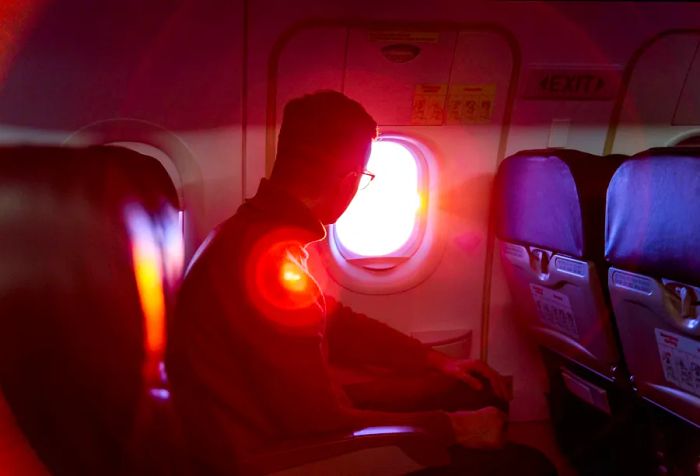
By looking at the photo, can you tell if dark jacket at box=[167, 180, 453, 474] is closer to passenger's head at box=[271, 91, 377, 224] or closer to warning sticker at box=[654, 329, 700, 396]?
passenger's head at box=[271, 91, 377, 224]

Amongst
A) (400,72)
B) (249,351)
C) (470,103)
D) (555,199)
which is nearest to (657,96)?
(470,103)

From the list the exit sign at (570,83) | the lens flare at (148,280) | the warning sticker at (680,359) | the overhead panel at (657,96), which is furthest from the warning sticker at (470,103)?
the lens flare at (148,280)

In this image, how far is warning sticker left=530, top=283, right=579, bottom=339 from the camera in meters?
2.76

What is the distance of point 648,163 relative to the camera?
6.59ft

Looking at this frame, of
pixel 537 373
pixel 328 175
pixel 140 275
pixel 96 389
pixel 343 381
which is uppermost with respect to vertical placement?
pixel 328 175

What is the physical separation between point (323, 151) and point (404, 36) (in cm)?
100

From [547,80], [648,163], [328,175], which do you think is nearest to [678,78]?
[547,80]

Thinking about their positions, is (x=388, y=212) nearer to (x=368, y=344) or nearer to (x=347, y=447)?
(x=368, y=344)

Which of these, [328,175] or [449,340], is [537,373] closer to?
[449,340]

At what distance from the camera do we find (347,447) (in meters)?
1.79

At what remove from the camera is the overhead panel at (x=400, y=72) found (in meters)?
2.80

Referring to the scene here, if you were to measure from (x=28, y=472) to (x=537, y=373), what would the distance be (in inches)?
102

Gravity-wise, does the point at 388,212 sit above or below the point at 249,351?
above

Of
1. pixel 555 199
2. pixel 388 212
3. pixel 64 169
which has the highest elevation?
pixel 64 169
